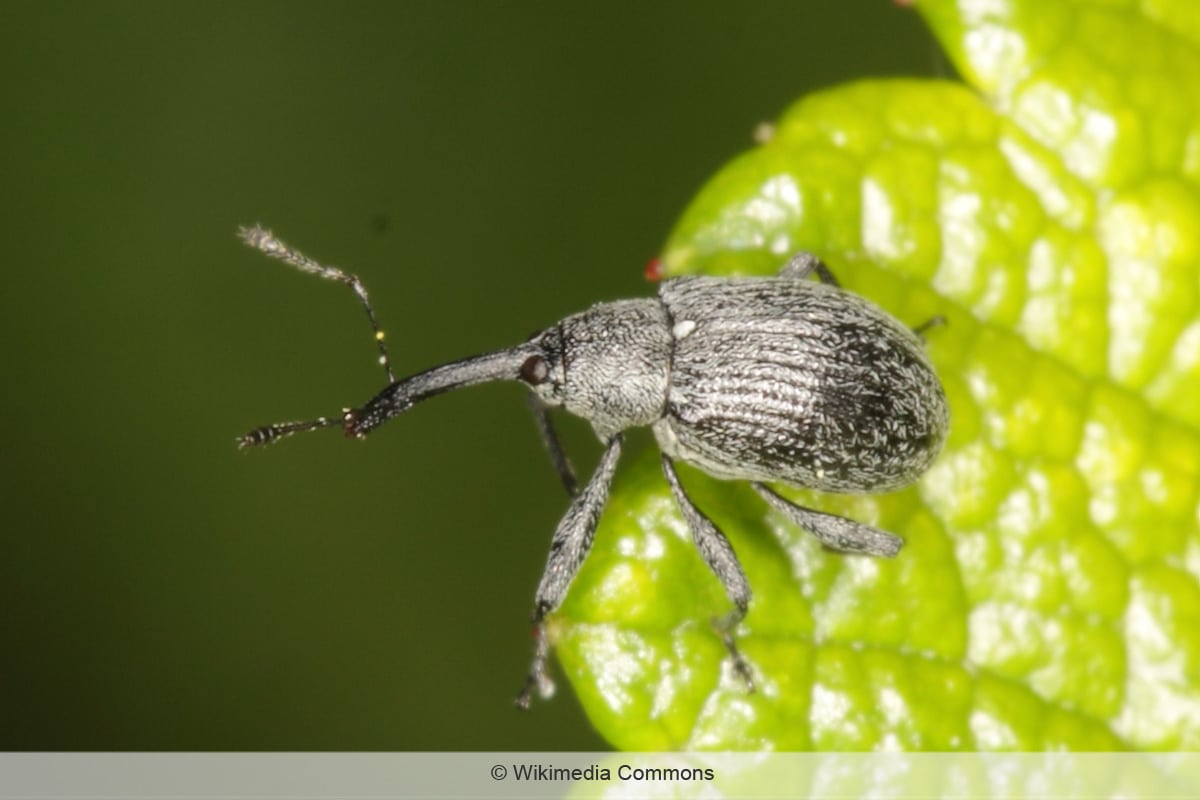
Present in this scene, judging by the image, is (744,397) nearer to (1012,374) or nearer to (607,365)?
(607,365)

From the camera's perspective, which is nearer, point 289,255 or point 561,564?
point 561,564

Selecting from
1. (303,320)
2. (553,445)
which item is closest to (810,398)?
(553,445)

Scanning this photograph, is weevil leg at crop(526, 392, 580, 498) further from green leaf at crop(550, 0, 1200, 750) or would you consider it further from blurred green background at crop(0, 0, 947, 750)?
blurred green background at crop(0, 0, 947, 750)

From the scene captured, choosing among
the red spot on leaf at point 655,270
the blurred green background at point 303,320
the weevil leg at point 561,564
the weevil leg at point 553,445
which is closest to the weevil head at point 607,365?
the weevil leg at point 553,445

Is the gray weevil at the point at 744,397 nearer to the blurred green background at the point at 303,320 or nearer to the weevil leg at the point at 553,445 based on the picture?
the weevil leg at the point at 553,445

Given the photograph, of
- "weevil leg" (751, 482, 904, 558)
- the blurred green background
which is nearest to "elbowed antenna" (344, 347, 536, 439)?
the blurred green background

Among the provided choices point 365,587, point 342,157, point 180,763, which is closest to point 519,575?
point 365,587
